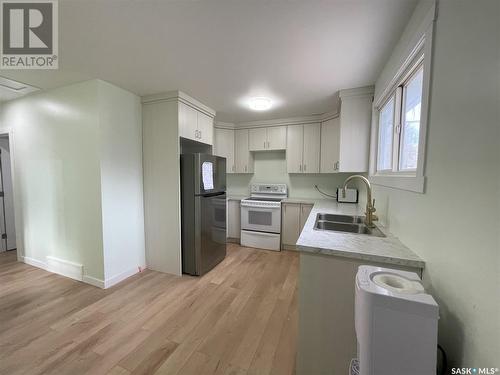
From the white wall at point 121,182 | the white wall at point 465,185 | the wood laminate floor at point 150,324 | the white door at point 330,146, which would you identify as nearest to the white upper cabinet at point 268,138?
the white door at point 330,146

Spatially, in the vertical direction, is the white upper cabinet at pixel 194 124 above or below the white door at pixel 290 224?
above

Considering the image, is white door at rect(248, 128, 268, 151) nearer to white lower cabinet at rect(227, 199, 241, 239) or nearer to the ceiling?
white lower cabinet at rect(227, 199, 241, 239)

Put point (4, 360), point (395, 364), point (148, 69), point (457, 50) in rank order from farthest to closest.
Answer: point (148, 69) < point (4, 360) < point (457, 50) < point (395, 364)

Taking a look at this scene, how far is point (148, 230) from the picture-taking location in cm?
278

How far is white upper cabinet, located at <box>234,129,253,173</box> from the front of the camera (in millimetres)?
3955

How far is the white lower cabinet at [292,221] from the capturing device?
133 inches

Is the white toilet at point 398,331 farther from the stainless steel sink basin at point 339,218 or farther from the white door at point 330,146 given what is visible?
the white door at point 330,146

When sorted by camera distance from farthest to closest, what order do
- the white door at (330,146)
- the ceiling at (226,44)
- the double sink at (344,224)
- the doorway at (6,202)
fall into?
1. the doorway at (6,202)
2. the white door at (330,146)
3. the double sink at (344,224)
4. the ceiling at (226,44)

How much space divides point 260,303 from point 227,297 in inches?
14.5

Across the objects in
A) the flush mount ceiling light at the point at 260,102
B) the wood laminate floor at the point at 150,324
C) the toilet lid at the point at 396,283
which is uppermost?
the flush mount ceiling light at the point at 260,102

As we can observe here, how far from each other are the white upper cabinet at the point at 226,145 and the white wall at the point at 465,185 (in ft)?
10.7

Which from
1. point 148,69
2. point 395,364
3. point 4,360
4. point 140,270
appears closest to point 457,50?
point 395,364

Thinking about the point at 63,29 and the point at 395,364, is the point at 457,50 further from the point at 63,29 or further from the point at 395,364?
the point at 63,29

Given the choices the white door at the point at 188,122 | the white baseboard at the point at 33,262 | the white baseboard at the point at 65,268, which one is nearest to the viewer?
the white baseboard at the point at 65,268
